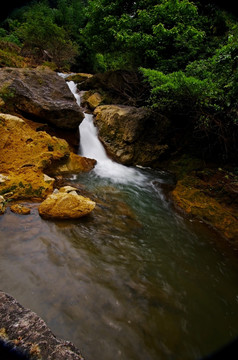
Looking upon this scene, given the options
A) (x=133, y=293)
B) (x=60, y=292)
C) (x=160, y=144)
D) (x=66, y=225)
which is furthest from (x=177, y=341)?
(x=160, y=144)

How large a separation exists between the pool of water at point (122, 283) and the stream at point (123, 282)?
1cm

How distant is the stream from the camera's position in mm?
2197

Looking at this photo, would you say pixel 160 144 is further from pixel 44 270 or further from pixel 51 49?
pixel 51 49

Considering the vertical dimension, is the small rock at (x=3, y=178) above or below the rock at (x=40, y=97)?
below

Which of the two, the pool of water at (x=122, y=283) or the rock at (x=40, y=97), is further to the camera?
the rock at (x=40, y=97)

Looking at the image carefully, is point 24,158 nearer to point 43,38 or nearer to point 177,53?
point 177,53

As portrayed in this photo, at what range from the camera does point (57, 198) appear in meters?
4.05

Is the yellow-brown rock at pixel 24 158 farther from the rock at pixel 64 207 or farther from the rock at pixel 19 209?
the rock at pixel 64 207

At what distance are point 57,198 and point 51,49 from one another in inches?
832

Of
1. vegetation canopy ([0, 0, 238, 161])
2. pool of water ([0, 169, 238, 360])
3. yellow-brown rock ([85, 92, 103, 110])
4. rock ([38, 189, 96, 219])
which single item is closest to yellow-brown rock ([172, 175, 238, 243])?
pool of water ([0, 169, 238, 360])

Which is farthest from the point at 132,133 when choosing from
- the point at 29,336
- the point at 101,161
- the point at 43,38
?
the point at 43,38

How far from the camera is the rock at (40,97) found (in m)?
6.77

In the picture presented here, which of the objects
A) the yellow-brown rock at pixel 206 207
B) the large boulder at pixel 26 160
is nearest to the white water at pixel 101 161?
the large boulder at pixel 26 160

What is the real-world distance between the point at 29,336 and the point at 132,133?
8.69 m
